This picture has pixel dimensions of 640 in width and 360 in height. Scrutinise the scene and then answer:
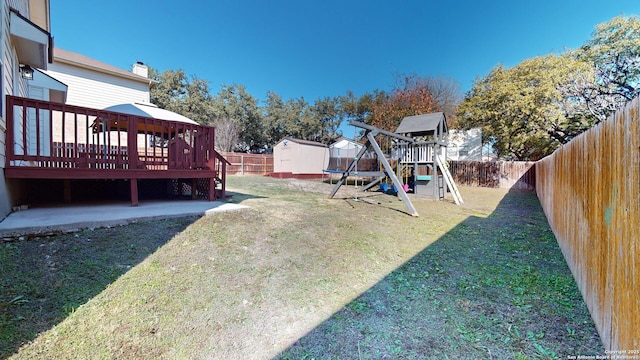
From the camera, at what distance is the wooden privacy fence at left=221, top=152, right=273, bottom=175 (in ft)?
64.3

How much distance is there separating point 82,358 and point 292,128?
28.1 meters

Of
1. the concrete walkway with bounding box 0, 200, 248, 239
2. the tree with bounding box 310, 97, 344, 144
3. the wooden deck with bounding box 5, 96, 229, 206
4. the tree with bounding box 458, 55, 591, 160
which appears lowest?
the concrete walkway with bounding box 0, 200, 248, 239

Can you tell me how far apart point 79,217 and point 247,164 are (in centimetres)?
1698

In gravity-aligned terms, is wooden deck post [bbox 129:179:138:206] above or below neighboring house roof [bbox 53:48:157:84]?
below

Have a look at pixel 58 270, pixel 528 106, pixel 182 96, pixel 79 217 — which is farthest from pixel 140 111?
pixel 182 96

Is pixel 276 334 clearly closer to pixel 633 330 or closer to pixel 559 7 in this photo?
pixel 633 330

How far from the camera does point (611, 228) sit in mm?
1842

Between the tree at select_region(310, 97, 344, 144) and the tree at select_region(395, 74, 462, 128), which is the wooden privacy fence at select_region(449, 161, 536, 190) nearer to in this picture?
the tree at select_region(395, 74, 462, 128)

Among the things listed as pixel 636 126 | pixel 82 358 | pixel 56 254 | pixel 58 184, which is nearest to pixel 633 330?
pixel 636 126

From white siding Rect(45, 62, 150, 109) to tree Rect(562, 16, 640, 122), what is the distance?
72.1 ft

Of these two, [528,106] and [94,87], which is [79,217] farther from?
[528,106]

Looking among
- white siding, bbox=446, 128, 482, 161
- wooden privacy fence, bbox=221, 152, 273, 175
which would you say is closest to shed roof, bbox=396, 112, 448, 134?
white siding, bbox=446, 128, 482, 161

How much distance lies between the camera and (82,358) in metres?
1.64

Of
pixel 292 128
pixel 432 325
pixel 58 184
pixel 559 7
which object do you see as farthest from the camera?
pixel 292 128
